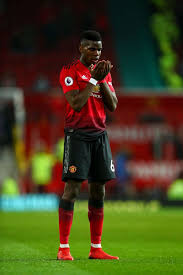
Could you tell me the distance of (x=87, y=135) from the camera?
6137 millimetres

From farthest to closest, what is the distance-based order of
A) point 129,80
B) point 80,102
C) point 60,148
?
point 129,80, point 60,148, point 80,102

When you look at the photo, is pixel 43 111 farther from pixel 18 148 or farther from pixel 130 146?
pixel 130 146

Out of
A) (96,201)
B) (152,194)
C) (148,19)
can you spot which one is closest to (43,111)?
(152,194)

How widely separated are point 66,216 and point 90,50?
1.45 meters

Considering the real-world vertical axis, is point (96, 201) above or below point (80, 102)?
below

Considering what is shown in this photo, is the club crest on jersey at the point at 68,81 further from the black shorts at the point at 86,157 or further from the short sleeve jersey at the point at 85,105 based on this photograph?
the black shorts at the point at 86,157

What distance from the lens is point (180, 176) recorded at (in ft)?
65.9

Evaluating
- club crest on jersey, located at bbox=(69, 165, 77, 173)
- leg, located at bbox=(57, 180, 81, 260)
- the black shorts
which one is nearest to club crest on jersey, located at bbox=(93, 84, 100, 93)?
the black shorts

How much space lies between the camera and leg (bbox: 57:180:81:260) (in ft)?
19.7

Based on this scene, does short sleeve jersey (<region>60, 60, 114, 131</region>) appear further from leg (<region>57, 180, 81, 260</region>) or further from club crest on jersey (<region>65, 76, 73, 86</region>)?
leg (<region>57, 180, 81, 260</region>)

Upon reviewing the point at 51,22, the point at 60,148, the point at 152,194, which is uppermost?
the point at 51,22

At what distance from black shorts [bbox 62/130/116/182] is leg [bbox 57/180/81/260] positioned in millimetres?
96

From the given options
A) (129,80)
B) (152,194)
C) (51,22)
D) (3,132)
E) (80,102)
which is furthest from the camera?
(51,22)

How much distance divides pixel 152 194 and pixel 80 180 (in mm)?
13542
